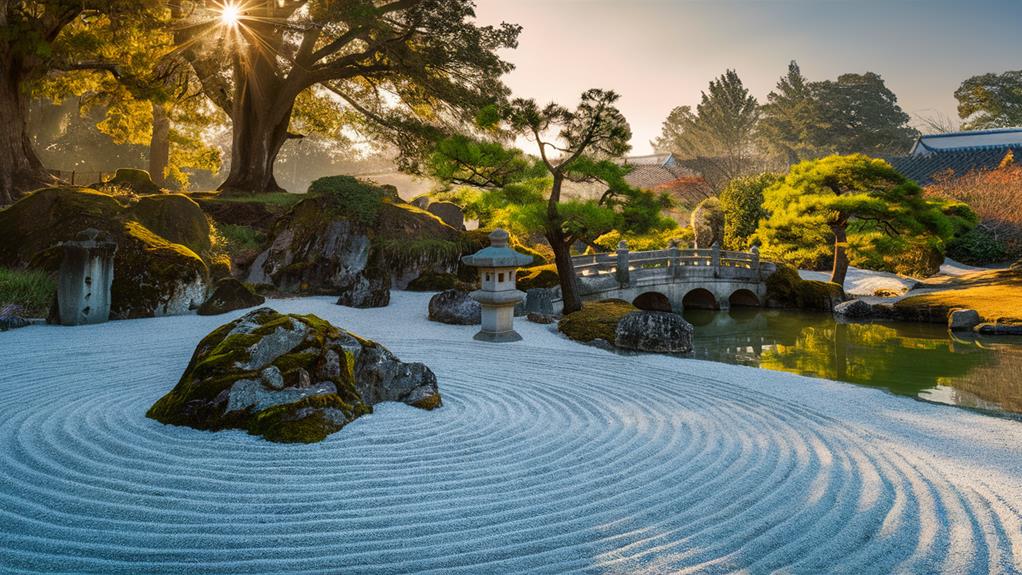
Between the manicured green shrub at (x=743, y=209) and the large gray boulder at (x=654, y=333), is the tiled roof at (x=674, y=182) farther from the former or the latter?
the large gray boulder at (x=654, y=333)

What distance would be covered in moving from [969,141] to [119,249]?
122ft

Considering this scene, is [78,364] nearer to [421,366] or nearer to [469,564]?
[421,366]

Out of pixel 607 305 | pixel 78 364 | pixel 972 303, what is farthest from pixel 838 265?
pixel 78 364

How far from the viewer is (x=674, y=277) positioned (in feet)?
61.0

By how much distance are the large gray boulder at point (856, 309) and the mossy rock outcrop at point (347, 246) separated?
1143 centimetres

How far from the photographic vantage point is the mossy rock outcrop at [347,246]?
48.0ft

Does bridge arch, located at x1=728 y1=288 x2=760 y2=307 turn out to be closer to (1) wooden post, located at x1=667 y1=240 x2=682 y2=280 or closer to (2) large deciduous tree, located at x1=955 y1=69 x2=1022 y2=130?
(1) wooden post, located at x1=667 y1=240 x2=682 y2=280

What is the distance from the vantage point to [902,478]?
459cm

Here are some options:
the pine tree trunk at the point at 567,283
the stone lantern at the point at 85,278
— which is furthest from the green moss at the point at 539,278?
the stone lantern at the point at 85,278

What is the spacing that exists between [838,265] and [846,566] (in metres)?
19.1

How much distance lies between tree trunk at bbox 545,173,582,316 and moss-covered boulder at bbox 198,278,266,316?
20.8 feet

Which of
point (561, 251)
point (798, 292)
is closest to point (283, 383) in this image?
point (561, 251)

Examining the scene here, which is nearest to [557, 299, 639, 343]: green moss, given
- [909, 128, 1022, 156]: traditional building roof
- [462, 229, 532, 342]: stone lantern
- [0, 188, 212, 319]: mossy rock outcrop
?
[462, 229, 532, 342]: stone lantern

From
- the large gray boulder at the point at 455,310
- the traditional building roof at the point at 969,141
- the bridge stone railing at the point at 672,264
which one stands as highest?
the traditional building roof at the point at 969,141
